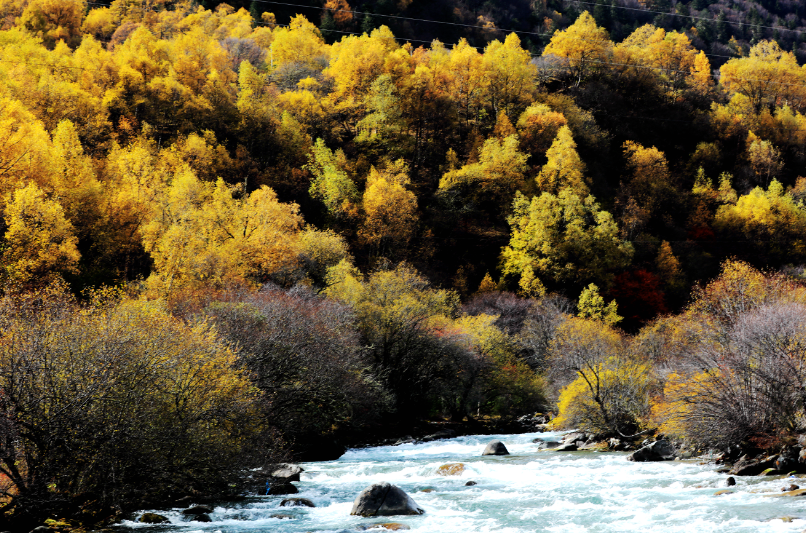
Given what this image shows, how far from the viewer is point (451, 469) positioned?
1192 inches

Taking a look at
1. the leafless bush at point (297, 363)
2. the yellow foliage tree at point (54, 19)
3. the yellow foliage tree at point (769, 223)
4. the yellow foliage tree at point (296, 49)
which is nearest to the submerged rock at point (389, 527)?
the leafless bush at point (297, 363)

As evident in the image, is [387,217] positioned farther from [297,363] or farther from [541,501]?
[541,501]

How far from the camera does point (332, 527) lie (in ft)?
68.1

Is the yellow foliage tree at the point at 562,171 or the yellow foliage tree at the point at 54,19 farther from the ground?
the yellow foliage tree at the point at 54,19

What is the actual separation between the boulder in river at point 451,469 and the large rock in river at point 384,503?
7362 millimetres

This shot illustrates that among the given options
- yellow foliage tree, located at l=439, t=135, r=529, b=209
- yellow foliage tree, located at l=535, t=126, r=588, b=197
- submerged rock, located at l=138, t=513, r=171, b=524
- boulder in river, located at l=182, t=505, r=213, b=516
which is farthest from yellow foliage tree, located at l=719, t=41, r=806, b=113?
submerged rock, located at l=138, t=513, r=171, b=524

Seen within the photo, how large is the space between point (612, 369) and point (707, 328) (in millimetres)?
6200

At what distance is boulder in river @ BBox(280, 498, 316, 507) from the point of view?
2381 cm

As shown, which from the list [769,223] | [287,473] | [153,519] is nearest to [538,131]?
[769,223]

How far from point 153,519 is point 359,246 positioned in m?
52.5

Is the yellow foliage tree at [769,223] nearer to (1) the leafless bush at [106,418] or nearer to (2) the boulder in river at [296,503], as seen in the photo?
(2) the boulder in river at [296,503]

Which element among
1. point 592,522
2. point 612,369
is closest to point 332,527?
point 592,522

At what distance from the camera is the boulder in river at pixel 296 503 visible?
23812 millimetres

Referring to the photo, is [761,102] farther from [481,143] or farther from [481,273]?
[481,273]
